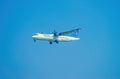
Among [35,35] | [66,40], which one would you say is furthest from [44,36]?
[66,40]

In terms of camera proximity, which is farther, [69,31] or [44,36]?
[69,31]

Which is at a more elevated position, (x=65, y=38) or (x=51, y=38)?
(x=65, y=38)

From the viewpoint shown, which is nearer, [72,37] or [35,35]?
[35,35]

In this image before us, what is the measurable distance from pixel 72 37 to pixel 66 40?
248cm

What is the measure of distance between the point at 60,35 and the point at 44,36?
9.64 metres

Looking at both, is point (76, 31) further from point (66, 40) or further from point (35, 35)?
point (35, 35)

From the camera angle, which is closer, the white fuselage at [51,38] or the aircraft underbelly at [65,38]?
the white fuselage at [51,38]

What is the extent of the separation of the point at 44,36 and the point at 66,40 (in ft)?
33.3

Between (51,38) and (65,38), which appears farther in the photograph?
(65,38)

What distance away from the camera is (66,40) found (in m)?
113

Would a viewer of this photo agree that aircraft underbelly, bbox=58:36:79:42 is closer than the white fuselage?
No

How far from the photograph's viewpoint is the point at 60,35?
114125 mm

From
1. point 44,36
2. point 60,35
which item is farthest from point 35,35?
point 60,35

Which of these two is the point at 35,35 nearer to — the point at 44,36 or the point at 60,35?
the point at 44,36
